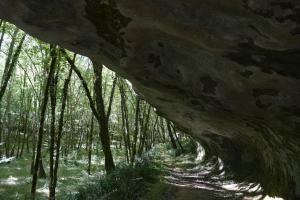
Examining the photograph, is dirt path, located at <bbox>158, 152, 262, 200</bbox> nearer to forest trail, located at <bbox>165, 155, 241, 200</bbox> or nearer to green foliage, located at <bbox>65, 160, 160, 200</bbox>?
forest trail, located at <bbox>165, 155, 241, 200</bbox>

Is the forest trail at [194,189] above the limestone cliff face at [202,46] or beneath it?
beneath

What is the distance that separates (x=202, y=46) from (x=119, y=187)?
7383 mm

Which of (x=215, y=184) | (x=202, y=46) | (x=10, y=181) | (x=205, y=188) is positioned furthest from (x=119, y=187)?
(x=10, y=181)

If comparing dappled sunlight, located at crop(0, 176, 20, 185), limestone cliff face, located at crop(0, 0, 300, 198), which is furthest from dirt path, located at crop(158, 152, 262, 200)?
dappled sunlight, located at crop(0, 176, 20, 185)

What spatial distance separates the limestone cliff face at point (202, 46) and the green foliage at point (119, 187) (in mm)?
4591

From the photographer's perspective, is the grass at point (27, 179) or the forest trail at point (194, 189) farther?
the grass at point (27, 179)

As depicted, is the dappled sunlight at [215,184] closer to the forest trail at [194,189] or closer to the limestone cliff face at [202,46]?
the forest trail at [194,189]

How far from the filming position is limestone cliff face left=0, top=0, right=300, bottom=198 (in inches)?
251

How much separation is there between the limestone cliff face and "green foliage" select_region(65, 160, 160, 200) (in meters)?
4.59

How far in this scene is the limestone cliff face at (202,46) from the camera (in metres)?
6.38

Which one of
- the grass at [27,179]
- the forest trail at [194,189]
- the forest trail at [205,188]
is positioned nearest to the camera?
the forest trail at [205,188]

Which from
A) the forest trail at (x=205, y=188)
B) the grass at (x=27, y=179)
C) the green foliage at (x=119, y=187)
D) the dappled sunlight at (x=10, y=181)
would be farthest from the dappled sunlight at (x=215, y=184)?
the dappled sunlight at (x=10, y=181)

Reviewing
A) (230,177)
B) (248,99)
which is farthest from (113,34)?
(230,177)

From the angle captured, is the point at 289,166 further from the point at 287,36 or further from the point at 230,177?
the point at 230,177
